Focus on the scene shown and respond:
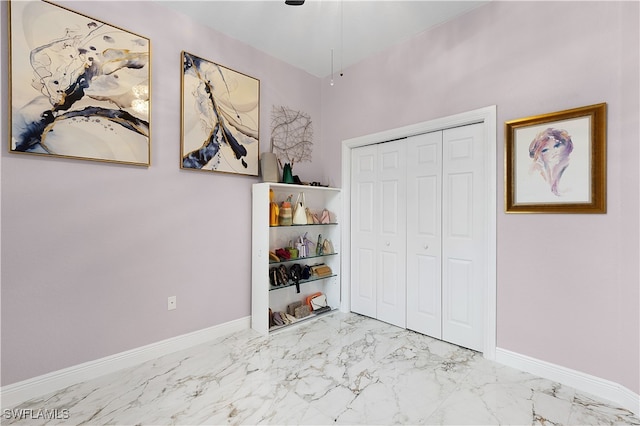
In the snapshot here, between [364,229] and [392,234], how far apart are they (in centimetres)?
36

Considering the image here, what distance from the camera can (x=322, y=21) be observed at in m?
2.56

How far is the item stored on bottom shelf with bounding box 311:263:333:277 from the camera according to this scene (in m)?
3.33

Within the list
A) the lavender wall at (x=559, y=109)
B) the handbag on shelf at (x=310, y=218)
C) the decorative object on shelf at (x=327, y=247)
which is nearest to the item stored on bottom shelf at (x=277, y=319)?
the decorative object on shelf at (x=327, y=247)

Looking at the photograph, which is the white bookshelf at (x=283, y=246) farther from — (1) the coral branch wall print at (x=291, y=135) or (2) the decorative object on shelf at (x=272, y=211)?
(1) the coral branch wall print at (x=291, y=135)

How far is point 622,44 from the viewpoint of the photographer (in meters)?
1.78

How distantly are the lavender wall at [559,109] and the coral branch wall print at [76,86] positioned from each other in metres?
2.46

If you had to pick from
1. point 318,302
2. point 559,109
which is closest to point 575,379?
point 559,109

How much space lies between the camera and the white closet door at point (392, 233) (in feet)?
9.67

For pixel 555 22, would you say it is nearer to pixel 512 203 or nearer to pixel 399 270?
pixel 512 203

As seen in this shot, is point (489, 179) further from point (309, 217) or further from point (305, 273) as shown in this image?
point (305, 273)

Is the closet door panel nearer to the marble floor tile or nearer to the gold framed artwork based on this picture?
the marble floor tile

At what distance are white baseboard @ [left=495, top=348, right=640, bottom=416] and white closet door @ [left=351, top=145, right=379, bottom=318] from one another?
1.31 m

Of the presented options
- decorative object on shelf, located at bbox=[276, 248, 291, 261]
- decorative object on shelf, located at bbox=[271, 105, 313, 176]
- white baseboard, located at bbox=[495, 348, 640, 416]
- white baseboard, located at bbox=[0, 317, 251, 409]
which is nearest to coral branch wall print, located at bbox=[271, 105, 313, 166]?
decorative object on shelf, located at bbox=[271, 105, 313, 176]

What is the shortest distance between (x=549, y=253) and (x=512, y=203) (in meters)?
0.42
